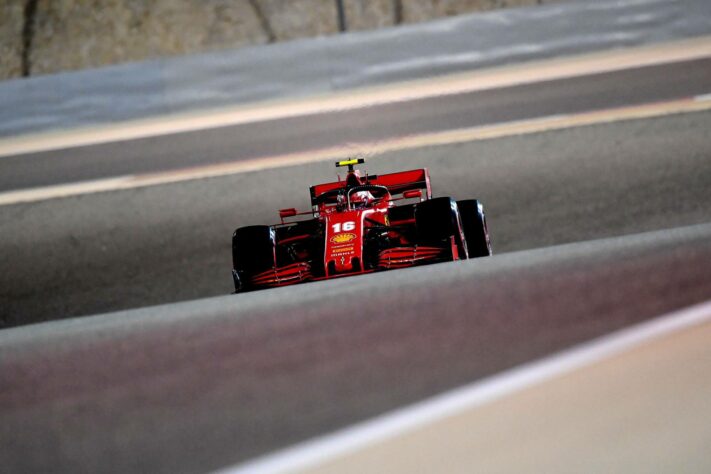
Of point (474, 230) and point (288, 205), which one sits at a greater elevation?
point (288, 205)

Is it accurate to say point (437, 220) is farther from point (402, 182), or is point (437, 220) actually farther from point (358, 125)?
point (358, 125)

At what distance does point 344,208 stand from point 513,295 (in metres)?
2.05

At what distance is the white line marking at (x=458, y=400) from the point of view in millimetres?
2047

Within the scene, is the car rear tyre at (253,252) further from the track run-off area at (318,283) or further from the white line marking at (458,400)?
the white line marking at (458,400)

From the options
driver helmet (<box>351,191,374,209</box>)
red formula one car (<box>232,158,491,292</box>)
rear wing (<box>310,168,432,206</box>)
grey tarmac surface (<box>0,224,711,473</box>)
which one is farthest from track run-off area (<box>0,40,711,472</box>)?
rear wing (<box>310,168,432,206</box>)

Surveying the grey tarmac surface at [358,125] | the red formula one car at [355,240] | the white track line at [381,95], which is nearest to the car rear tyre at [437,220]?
the red formula one car at [355,240]

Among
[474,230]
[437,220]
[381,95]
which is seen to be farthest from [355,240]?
[381,95]

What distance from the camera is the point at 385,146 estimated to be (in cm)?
788

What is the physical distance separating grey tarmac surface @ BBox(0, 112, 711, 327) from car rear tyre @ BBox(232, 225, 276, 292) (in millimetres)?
1473

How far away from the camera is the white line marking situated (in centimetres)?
205

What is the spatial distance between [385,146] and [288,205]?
915 mm

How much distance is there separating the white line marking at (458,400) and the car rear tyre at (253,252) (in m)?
2.92

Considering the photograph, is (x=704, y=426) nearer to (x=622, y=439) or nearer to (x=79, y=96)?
(x=622, y=439)

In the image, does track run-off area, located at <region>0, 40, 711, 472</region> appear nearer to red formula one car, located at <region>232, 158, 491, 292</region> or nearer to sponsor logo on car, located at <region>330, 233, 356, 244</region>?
red formula one car, located at <region>232, 158, 491, 292</region>
